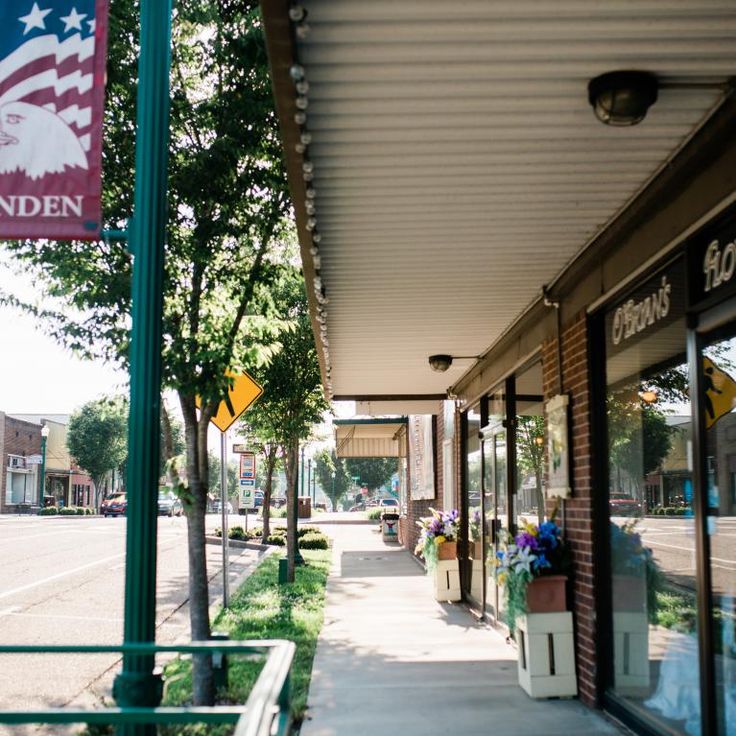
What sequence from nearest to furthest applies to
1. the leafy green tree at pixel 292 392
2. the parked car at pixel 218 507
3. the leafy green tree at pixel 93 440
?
the leafy green tree at pixel 292 392
the leafy green tree at pixel 93 440
the parked car at pixel 218 507

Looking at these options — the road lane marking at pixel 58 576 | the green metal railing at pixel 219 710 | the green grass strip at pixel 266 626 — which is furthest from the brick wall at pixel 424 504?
the green metal railing at pixel 219 710

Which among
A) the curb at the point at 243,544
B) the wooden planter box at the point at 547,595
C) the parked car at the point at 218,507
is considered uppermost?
the wooden planter box at the point at 547,595

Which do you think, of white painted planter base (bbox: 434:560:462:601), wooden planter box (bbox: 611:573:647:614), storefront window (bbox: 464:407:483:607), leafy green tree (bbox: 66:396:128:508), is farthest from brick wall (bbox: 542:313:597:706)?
leafy green tree (bbox: 66:396:128:508)

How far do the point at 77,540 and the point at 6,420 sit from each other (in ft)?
122

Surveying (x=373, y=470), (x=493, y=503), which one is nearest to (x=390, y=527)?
(x=493, y=503)

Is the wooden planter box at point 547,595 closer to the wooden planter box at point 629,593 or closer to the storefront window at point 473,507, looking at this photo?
the wooden planter box at point 629,593

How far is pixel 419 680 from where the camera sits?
7.17 meters

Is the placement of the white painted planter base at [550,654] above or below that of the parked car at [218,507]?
above

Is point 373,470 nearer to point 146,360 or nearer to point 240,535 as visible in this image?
point 240,535

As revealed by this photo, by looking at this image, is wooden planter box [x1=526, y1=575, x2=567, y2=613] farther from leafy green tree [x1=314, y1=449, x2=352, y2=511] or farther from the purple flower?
leafy green tree [x1=314, y1=449, x2=352, y2=511]

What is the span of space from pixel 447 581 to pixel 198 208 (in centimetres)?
672

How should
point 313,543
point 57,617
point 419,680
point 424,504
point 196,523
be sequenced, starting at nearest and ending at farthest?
point 196,523
point 419,680
point 57,617
point 424,504
point 313,543

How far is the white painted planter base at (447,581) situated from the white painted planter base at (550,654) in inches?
208

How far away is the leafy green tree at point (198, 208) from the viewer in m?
6.71
